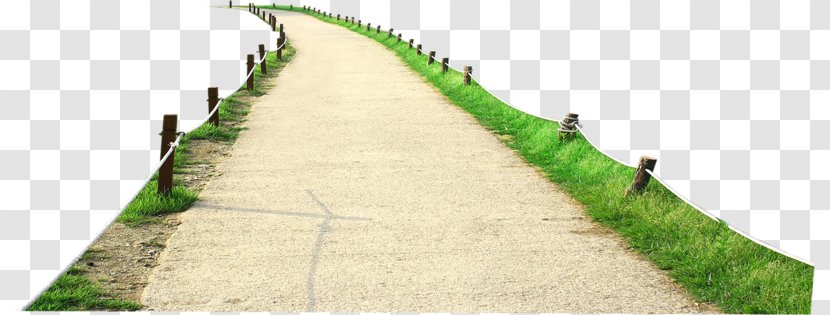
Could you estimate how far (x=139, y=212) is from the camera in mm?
6414

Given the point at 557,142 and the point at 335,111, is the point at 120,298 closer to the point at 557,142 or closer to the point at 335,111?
the point at 557,142

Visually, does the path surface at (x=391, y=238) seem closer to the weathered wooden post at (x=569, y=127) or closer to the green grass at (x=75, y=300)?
the green grass at (x=75, y=300)

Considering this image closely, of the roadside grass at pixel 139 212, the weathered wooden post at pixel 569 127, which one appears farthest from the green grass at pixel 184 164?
the weathered wooden post at pixel 569 127

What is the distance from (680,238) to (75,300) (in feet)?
13.3

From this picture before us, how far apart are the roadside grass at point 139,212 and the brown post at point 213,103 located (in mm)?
125

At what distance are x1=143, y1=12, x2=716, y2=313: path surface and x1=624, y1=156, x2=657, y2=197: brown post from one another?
19.8 inches

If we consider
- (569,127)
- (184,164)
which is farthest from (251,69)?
(569,127)

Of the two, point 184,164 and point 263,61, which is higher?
point 263,61

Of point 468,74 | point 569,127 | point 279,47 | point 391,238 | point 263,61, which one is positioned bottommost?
point 391,238

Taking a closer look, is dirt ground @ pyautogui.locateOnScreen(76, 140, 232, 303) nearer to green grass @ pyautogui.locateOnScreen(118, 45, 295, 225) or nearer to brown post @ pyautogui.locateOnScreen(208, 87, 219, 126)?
green grass @ pyautogui.locateOnScreen(118, 45, 295, 225)

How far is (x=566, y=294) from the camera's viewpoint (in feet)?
15.7

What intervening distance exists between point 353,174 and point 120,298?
3.51 m

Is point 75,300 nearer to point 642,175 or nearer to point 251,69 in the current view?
point 642,175

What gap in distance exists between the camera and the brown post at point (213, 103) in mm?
10758
